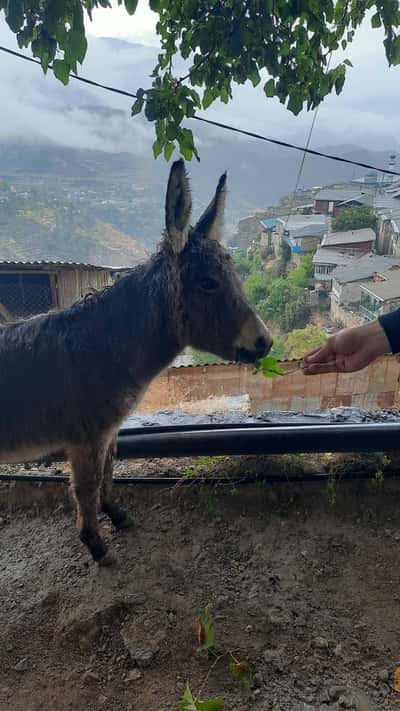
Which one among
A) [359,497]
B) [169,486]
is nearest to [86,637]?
[169,486]

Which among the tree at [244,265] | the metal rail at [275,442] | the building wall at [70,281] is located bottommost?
the metal rail at [275,442]

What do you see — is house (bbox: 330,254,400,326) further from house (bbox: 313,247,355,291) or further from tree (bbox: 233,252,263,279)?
tree (bbox: 233,252,263,279)

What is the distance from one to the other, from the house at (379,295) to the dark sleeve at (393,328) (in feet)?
11.1

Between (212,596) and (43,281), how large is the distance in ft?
12.6

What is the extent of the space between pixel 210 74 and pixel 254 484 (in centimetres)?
232

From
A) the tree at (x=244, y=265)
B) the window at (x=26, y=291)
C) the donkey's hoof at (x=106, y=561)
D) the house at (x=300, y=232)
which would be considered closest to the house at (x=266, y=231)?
the house at (x=300, y=232)

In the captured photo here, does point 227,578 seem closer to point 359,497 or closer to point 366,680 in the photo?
point 366,680

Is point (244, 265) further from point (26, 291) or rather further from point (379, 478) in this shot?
point (26, 291)

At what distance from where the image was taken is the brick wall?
4.82 meters

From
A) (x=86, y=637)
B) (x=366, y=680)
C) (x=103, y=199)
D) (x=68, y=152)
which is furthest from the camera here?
(x=68, y=152)

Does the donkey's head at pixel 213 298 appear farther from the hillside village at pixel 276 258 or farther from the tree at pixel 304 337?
the tree at pixel 304 337

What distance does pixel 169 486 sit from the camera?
247 centimetres

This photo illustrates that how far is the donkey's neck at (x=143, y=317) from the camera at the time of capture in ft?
6.39

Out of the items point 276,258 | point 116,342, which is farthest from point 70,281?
point 276,258
